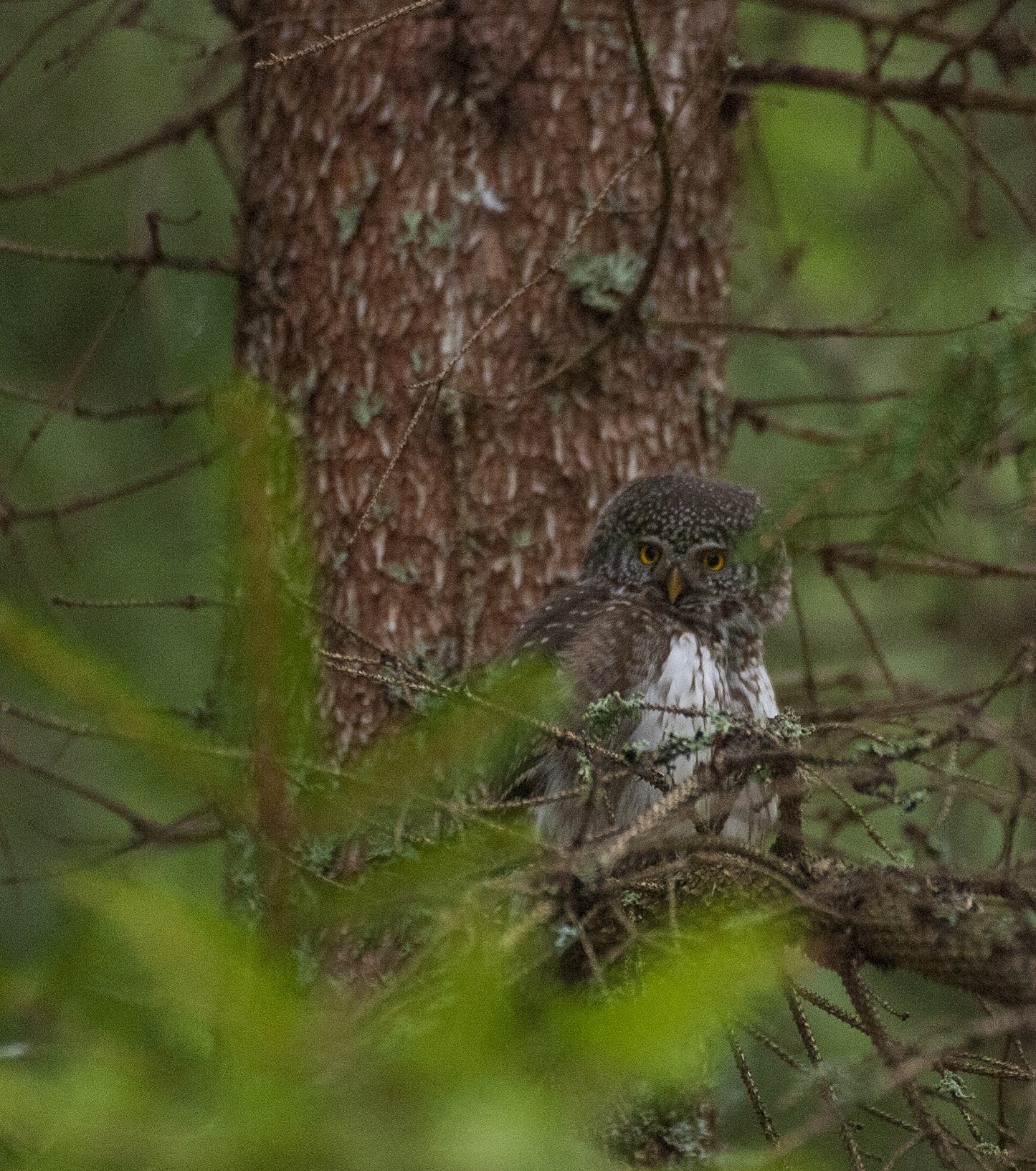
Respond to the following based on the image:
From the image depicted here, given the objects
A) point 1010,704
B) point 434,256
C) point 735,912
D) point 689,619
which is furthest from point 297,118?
point 1010,704

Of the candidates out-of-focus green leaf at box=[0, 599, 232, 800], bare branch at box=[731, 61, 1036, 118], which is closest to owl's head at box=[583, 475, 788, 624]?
bare branch at box=[731, 61, 1036, 118]

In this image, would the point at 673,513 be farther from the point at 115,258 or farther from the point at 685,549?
the point at 115,258

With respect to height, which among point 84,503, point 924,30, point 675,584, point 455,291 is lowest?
point 675,584

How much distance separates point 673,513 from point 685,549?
0.16 meters

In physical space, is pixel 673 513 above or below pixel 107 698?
above

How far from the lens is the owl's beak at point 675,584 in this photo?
156 inches

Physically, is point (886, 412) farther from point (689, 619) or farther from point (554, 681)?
point (689, 619)

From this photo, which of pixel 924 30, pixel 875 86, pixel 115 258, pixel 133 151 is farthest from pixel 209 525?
pixel 924 30

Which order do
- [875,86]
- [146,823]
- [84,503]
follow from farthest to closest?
[875,86] < [84,503] < [146,823]

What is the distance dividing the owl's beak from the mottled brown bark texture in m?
0.31

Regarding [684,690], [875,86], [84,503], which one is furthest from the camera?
[875,86]

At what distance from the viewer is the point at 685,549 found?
396 centimetres

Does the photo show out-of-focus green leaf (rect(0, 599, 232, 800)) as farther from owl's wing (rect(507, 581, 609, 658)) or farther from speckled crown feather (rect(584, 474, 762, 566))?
speckled crown feather (rect(584, 474, 762, 566))

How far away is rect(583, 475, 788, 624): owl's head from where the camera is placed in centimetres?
383
